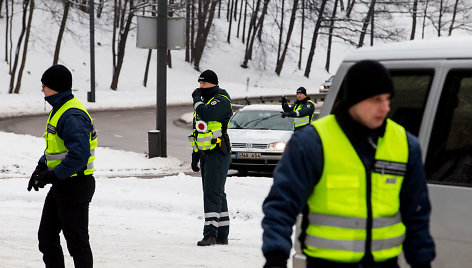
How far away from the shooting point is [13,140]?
17.5 m

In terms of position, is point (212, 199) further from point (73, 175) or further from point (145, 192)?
point (145, 192)

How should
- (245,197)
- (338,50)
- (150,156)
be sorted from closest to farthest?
1. (245,197)
2. (150,156)
3. (338,50)

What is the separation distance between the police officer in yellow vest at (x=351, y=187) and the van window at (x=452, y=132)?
0.74 metres

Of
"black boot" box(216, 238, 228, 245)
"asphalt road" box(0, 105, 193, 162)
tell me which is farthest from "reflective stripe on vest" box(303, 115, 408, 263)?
"asphalt road" box(0, 105, 193, 162)

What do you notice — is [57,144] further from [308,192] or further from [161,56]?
[161,56]

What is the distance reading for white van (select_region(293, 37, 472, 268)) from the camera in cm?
373

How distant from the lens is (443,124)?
385 cm

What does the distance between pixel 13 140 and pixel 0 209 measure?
25.9ft

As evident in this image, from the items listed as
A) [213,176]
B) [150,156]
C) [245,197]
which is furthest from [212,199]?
[150,156]

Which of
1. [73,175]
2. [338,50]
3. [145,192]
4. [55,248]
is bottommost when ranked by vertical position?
[338,50]

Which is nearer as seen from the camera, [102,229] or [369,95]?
[369,95]

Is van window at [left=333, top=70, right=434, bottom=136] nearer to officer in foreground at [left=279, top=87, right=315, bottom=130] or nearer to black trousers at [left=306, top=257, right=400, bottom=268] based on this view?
black trousers at [left=306, top=257, right=400, bottom=268]

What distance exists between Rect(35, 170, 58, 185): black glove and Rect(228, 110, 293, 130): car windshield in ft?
34.3

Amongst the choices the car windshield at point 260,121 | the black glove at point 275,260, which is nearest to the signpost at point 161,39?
the car windshield at point 260,121
